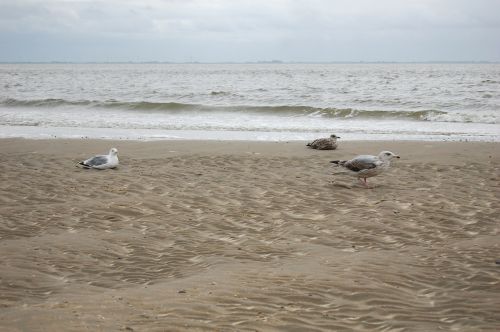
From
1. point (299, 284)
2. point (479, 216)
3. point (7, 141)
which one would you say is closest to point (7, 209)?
point (299, 284)

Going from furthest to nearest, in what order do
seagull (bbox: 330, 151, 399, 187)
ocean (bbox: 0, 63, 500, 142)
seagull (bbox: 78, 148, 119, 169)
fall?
ocean (bbox: 0, 63, 500, 142), seagull (bbox: 78, 148, 119, 169), seagull (bbox: 330, 151, 399, 187)

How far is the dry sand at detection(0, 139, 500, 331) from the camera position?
14.2 ft

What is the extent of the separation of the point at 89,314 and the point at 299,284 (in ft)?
5.79

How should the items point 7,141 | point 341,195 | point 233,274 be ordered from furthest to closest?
point 7,141, point 341,195, point 233,274

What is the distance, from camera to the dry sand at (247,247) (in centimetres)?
434

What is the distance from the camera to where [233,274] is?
5.30 metres

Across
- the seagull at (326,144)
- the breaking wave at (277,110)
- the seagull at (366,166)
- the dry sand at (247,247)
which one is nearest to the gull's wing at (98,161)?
the dry sand at (247,247)

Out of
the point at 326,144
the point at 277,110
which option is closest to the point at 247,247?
the point at 326,144

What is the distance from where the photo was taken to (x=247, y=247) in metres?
6.27

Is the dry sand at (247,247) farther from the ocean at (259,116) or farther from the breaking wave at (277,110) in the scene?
the breaking wave at (277,110)

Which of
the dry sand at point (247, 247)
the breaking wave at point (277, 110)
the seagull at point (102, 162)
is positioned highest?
the breaking wave at point (277, 110)

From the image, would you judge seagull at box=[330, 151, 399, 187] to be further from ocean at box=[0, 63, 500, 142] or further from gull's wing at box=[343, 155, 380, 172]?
ocean at box=[0, 63, 500, 142]

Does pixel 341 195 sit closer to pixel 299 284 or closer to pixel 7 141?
pixel 299 284

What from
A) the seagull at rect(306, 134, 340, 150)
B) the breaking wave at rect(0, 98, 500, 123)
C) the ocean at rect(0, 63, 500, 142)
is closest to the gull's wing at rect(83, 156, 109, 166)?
the seagull at rect(306, 134, 340, 150)
